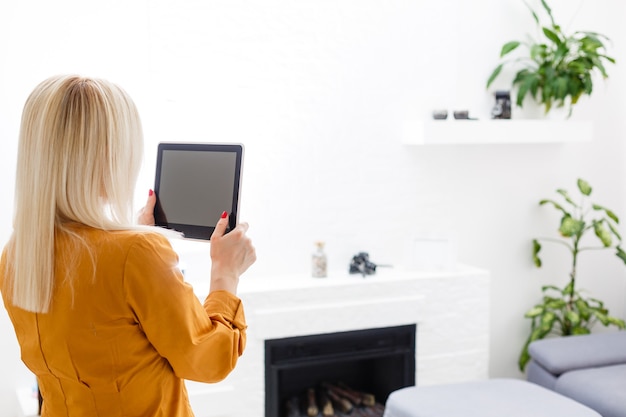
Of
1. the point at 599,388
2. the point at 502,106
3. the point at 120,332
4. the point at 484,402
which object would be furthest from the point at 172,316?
the point at 502,106

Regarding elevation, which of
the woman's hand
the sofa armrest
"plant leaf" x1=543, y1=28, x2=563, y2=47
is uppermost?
"plant leaf" x1=543, y1=28, x2=563, y2=47

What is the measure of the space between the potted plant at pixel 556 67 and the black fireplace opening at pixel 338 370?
1376 mm

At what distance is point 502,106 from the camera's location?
12.0 ft

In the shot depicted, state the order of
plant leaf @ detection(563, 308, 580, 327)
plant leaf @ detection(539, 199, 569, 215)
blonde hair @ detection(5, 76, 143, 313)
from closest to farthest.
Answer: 1. blonde hair @ detection(5, 76, 143, 313)
2. plant leaf @ detection(563, 308, 580, 327)
3. plant leaf @ detection(539, 199, 569, 215)

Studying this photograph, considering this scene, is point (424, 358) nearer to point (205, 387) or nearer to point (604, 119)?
point (205, 387)

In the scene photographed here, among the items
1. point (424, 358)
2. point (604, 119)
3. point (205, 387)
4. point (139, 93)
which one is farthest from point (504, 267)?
point (139, 93)

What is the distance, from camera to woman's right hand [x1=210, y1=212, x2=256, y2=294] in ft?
4.99

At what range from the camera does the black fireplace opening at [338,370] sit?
324cm

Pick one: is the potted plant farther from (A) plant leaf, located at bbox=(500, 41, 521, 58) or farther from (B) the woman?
(B) the woman

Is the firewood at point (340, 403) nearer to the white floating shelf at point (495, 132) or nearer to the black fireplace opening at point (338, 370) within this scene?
the black fireplace opening at point (338, 370)

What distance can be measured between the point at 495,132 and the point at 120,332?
8.68ft

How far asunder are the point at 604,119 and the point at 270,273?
2.15m

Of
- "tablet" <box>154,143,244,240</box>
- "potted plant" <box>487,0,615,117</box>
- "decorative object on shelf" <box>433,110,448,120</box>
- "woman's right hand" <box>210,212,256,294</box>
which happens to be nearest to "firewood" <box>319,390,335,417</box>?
"decorative object on shelf" <box>433,110,448,120</box>

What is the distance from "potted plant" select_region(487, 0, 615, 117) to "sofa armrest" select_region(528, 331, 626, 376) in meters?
1.21
